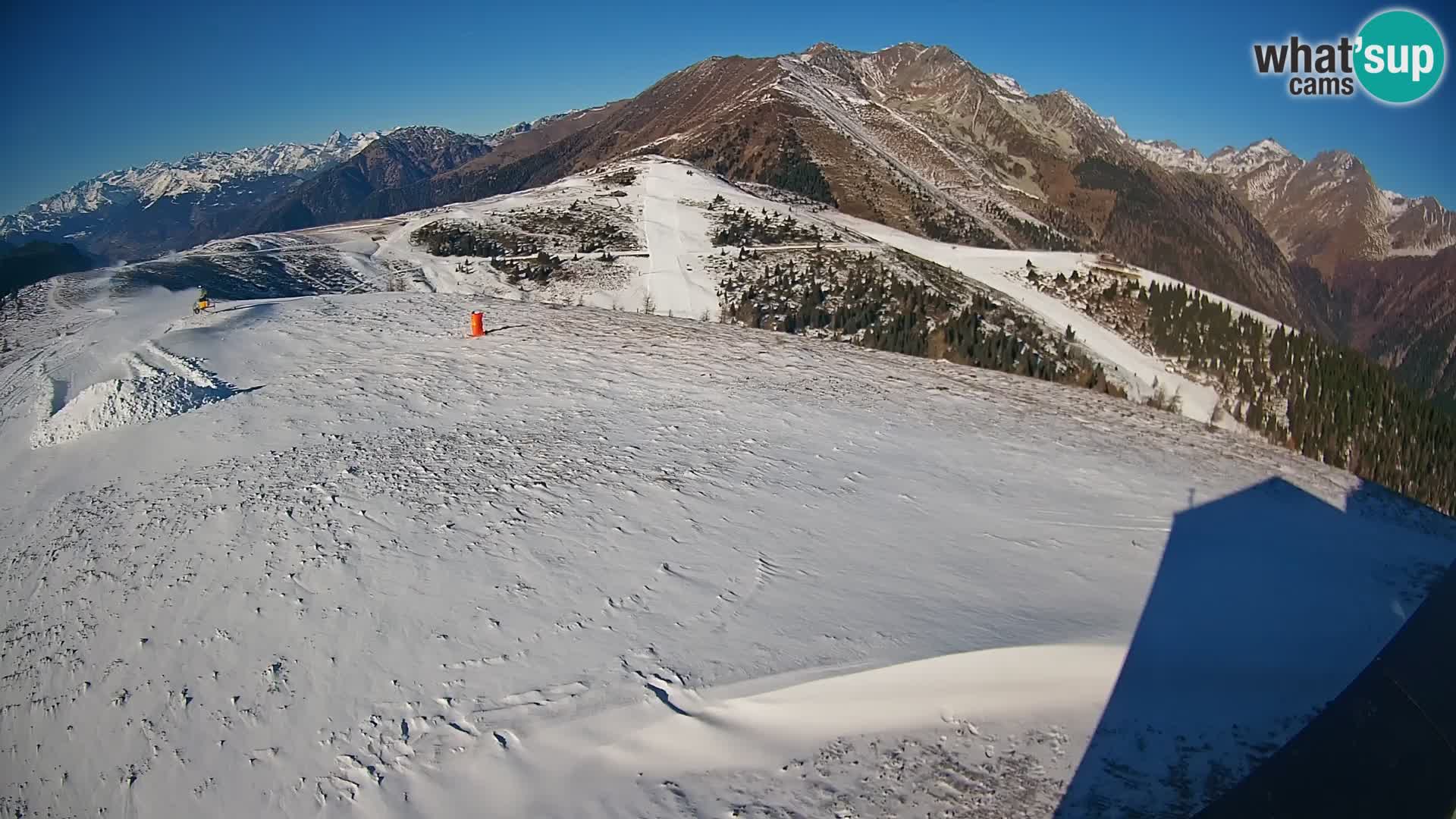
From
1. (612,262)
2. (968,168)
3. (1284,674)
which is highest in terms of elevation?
(968,168)

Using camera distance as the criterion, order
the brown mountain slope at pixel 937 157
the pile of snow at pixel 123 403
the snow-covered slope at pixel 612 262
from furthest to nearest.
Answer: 1. the brown mountain slope at pixel 937 157
2. the snow-covered slope at pixel 612 262
3. the pile of snow at pixel 123 403

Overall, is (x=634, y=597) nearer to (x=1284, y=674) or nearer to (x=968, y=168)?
(x=1284, y=674)

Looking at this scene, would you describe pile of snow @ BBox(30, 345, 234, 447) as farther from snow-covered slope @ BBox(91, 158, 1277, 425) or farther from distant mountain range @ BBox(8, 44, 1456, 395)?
distant mountain range @ BBox(8, 44, 1456, 395)

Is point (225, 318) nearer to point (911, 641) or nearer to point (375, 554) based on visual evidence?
point (375, 554)

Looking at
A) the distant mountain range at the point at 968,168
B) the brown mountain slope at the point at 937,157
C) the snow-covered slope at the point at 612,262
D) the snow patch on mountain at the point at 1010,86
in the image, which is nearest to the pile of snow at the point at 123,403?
the snow-covered slope at the point at 612,262

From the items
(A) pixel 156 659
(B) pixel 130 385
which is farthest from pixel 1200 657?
(B) pixel 130 385

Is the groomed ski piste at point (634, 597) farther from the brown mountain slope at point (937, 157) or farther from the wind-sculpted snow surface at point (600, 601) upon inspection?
the brown mountain slope at point (937, 157)

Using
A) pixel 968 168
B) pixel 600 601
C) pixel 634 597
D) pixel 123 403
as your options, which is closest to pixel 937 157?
pixel 968 168
